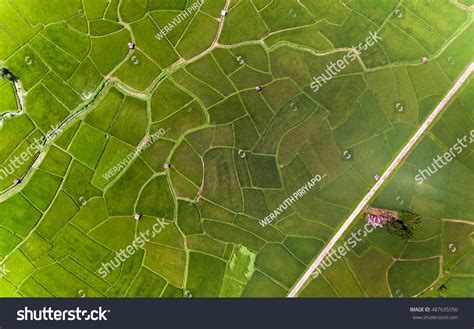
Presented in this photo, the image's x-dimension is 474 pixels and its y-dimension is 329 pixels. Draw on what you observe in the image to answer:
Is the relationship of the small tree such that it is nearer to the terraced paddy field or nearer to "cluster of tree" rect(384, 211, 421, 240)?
"cluster of tree" rect(384, 211, 421, 240)

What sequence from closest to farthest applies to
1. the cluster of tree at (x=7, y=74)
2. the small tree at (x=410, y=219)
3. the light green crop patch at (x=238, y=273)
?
the small tree at (x=410, y=219) → the light green crop patch at (x=238, y=273) → the cluster of tree at (x=7, y=74)

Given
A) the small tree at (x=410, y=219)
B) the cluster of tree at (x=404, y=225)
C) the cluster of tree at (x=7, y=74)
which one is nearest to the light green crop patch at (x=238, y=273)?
the cluster of tree at (x=404, y=225)

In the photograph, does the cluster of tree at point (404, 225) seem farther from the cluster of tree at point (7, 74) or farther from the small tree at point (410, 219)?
the cluster of tree at point (7, 74)

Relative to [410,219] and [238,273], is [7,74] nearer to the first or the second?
[238,273]

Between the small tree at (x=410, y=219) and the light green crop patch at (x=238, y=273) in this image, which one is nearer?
the small tree at (x=410, y=219)

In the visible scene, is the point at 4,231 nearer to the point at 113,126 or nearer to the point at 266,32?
the point at 113,126

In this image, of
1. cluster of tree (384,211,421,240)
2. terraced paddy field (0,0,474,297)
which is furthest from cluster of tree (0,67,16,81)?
cluster of tree (384,211,421,240)
